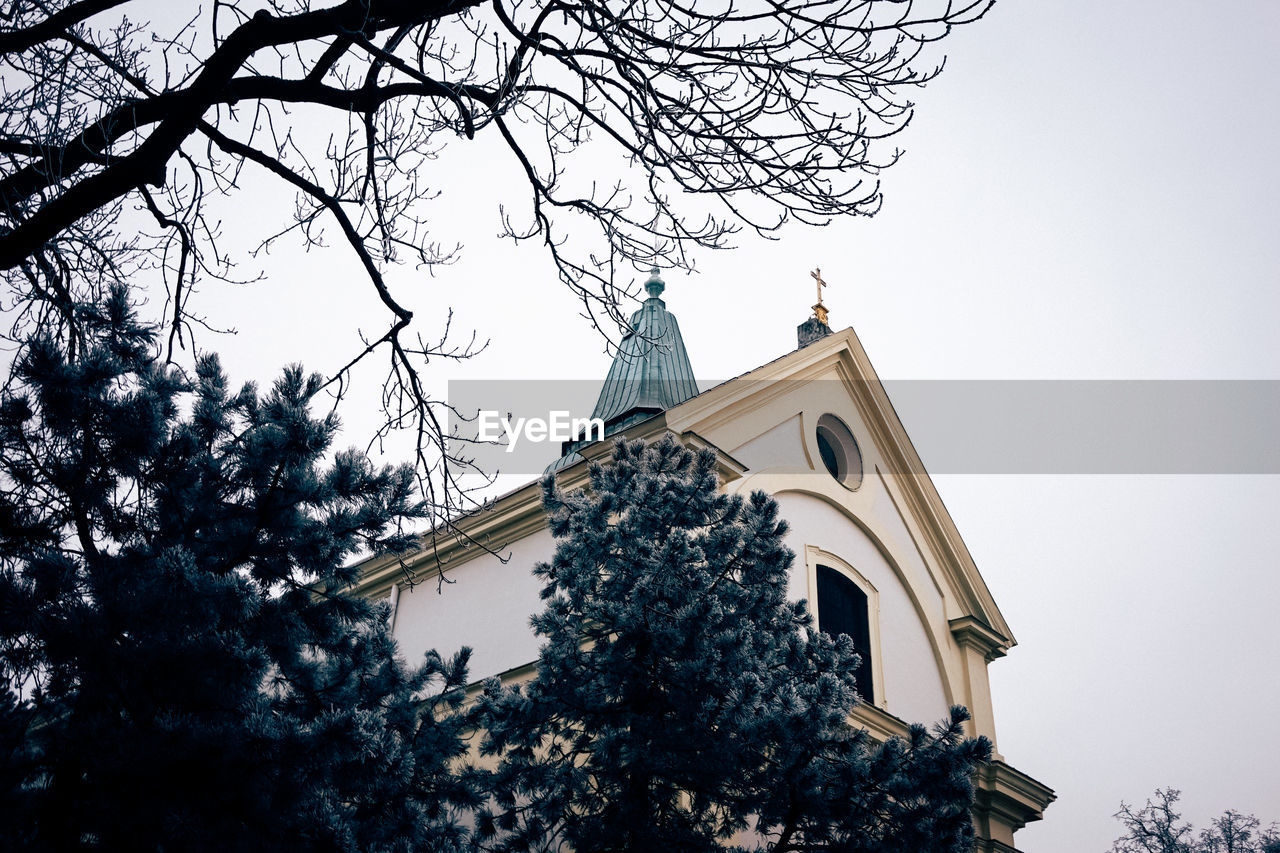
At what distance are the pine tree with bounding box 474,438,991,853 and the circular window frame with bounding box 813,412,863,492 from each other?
658cm

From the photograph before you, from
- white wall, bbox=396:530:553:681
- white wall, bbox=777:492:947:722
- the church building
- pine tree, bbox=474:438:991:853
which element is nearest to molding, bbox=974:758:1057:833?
the church building

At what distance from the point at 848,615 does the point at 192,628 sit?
33.3 ft

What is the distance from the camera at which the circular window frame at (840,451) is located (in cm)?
1520

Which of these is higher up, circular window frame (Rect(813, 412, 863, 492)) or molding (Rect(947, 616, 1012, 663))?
circular window frame (Rect(813, 412, 863, 492))

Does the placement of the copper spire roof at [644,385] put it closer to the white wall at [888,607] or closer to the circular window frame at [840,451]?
the circular window frame at [840,451]

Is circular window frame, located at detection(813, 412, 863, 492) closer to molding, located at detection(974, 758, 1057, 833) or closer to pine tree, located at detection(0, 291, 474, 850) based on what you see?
molding, located at detection(974, 758, 1057, 833)

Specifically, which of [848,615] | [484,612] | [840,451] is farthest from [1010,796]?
[484,612]

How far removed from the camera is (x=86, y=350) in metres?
5.88

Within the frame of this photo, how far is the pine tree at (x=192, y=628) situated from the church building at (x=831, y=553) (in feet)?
19.7

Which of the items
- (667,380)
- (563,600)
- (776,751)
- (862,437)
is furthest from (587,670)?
(667,380)

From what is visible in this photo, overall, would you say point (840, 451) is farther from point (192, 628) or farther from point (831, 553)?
point (192, 628)

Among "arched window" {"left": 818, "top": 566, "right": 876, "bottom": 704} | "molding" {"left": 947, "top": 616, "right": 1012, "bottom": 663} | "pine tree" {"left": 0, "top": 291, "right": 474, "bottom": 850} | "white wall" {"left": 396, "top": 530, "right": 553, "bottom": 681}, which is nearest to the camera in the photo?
"pine tree" {"left": 0, "top": 291, "right": 474, "bottom": 850}

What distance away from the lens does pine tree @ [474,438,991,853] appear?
743cm

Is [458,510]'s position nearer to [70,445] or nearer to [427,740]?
[427,740]
